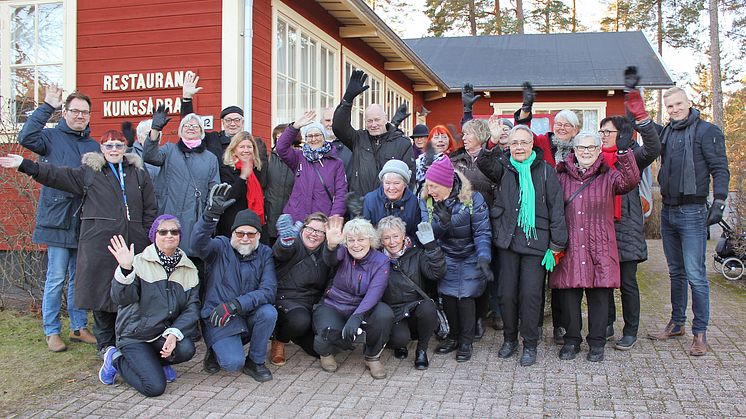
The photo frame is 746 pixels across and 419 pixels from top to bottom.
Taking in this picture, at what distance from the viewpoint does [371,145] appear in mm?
5477

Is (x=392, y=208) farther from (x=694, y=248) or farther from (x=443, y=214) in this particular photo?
(x=694, y=248)

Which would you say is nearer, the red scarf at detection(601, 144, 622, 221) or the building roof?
the red scarf at detection(601, 144, 622, 221)

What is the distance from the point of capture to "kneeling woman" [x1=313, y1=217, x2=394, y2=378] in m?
4.54

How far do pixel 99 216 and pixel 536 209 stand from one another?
10.6ft

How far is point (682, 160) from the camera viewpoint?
503cm

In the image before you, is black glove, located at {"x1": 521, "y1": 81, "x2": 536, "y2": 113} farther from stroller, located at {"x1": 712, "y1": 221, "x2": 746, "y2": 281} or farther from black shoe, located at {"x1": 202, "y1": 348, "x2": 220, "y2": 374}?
stroller, located at {"x1": 712, "y1": 221, "x2": 746, "y2": 281}

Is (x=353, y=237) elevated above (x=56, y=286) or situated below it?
above

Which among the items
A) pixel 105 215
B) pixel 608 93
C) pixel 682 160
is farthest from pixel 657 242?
pixel 105 215

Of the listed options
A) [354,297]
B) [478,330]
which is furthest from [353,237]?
[478,330]

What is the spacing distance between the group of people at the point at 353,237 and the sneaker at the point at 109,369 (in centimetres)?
1

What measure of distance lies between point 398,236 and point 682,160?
2.35 meters

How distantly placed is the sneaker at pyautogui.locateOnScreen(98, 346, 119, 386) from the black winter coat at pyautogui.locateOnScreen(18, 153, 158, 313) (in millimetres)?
390

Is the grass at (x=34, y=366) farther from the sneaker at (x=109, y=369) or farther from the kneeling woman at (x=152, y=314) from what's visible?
the kneeling woman at (x=152, y=314)

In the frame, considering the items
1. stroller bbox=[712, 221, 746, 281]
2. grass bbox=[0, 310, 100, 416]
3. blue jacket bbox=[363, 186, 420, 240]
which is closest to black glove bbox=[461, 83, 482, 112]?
blue jacket bbox=[363, 186, 420, 240]
